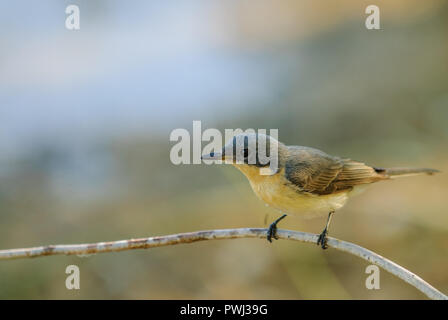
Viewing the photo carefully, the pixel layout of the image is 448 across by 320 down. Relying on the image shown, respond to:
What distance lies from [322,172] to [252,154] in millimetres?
888

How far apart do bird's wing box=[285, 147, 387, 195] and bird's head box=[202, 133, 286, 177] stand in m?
0.19

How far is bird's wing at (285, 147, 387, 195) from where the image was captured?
A: 166 inches

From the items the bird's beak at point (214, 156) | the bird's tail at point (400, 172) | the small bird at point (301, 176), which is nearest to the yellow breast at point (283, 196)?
the small bird at point (301, 176)

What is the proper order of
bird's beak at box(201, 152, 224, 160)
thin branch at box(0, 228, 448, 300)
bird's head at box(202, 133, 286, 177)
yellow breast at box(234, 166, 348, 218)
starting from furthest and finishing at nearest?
yellow breast at box(234, 166, 348, 218)
bird's head at box(202, 133, 286, 177)
bird's beak at box(201, 152, 224, 160)
thin branch at box(0, 228, 448, 300)

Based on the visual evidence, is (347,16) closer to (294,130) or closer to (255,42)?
(255,42)

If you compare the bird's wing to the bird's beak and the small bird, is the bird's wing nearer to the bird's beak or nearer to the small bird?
the small bird

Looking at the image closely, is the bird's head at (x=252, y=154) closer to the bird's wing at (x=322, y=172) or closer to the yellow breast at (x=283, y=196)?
the yellow breast at (x=283, y=196)

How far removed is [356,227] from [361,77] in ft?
17.0

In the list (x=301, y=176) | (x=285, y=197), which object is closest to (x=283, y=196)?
(x=285, y=197)

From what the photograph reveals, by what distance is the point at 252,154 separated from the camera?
3875 millimetres

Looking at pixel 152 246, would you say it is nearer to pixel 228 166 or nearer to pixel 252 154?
pixel 252 154

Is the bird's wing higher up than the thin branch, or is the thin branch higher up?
the bird's wing

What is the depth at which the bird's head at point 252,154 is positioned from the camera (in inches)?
146

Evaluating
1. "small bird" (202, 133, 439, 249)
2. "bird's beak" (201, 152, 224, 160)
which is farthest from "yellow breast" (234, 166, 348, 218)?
"bird's beak" (201, 152, 224, 160)
